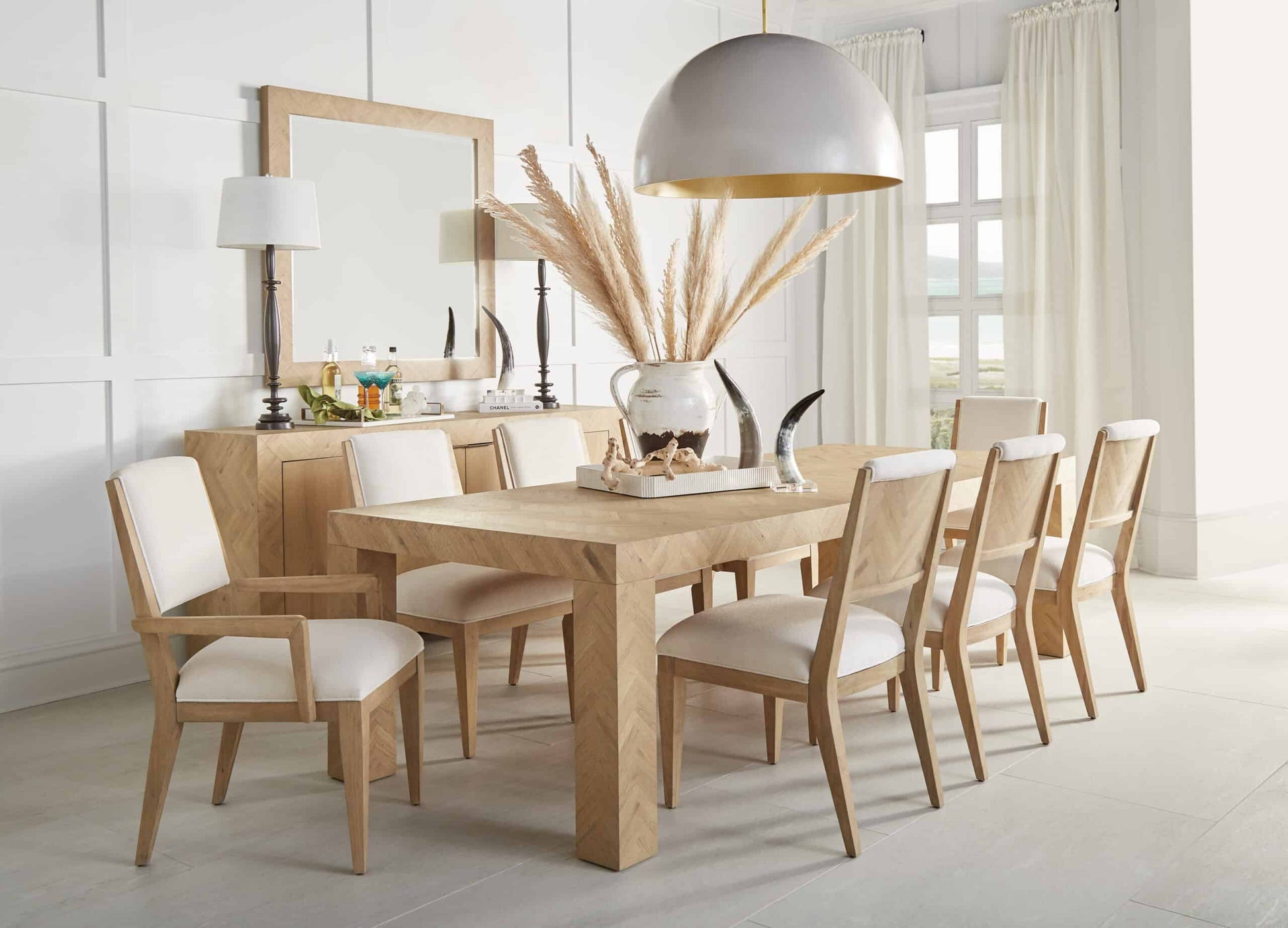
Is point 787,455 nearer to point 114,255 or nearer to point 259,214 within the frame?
point 259,214

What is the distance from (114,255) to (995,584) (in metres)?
2.94

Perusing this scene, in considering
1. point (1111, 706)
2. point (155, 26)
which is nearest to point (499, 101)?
point (155, 26)

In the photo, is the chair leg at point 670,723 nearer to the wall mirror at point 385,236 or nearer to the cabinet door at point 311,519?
the cabinet door at point 311,519

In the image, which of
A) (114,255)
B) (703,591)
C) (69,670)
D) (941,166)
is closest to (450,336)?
(114,255)

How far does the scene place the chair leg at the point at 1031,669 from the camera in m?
3.34

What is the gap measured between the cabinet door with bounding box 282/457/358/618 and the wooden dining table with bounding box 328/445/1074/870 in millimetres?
1151

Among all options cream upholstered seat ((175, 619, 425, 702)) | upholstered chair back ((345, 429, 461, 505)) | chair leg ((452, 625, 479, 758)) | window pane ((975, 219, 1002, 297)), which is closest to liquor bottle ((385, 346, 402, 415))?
upholstered chair back ((345, 429, 461, 505))

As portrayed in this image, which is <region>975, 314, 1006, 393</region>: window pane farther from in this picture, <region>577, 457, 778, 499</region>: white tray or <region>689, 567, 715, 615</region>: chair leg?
<region>577, 457, 778, 499</region>: white tray

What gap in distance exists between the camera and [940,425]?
6.70m

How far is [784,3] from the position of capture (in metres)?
6.84

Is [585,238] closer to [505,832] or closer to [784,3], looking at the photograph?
[505,832]

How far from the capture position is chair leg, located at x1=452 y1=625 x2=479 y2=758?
329 cm

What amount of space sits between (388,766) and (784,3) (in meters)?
5.13

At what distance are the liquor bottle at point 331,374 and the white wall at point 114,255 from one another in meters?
0.24
